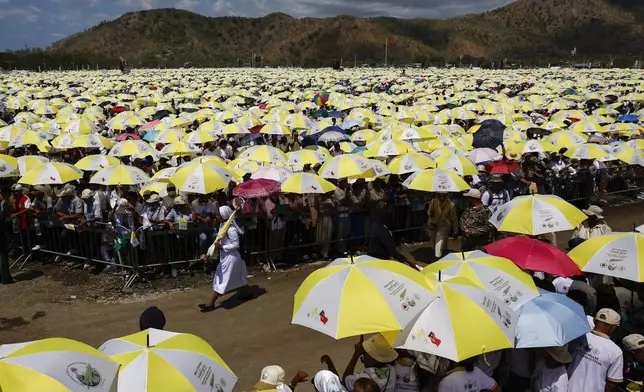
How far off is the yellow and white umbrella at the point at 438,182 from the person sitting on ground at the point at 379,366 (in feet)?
15.9

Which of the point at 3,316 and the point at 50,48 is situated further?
the point at 50,48

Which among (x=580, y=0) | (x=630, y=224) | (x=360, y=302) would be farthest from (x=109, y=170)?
(x=580, y=0)

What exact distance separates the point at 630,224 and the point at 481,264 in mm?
8997

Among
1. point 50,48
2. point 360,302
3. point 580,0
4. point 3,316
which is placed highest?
point 580,0

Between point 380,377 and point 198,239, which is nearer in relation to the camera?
point 380,377

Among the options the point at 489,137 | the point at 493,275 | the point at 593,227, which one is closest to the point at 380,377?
the point at 493,275

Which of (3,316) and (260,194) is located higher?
(260,194)

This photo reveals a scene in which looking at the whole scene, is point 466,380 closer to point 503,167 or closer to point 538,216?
point 538,216

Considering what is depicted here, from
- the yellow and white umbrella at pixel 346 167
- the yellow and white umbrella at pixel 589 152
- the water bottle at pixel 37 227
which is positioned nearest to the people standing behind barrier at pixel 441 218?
the yellow and white umbrella at pixel 346 167

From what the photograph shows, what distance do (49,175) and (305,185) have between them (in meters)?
4.79

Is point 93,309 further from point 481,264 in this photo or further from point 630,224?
point 630,224

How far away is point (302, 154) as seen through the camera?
11836 mm

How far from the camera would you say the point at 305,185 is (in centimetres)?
909

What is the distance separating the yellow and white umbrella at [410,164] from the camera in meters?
10.6
